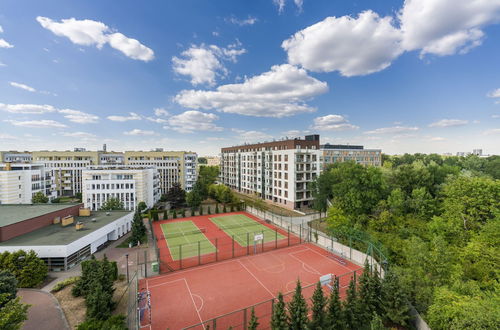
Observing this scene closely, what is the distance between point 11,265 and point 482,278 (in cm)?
3701

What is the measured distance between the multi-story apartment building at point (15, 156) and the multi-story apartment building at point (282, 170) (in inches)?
2664

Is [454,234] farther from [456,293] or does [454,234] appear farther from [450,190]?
[456,293]

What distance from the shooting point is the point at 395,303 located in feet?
45.6

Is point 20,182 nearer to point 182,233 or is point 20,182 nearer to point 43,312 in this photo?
point 182,233

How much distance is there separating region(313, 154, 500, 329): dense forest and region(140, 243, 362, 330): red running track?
5350 millimetres

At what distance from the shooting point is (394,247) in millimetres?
22016

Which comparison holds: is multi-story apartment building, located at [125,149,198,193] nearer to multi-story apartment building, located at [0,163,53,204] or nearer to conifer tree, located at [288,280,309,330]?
multi-story apartment building, located at [0,163,53,204]

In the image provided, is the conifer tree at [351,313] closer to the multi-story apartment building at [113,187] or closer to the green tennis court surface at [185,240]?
the green tennis court surface at [185,240]

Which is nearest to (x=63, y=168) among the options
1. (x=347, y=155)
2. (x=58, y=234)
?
(x=58, y=234)

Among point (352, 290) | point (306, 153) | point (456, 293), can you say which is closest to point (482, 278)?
point (456, 293)

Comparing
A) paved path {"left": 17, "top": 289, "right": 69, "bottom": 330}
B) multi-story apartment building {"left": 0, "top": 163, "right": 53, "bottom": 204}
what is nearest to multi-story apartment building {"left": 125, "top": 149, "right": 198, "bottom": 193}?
multi-story apartment building {"left": 0, "top": 163, "right": 53, "bottom": 204}

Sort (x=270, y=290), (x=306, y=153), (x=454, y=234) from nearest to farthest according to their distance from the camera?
1. (x=270, y=290)
2. (x=454, y=234)
3. (x=306, y=153)

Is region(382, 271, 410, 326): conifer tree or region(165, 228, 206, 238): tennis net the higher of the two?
region(382, 271, 410, 326): conifer tree

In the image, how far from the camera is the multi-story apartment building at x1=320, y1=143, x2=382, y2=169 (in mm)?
73750
